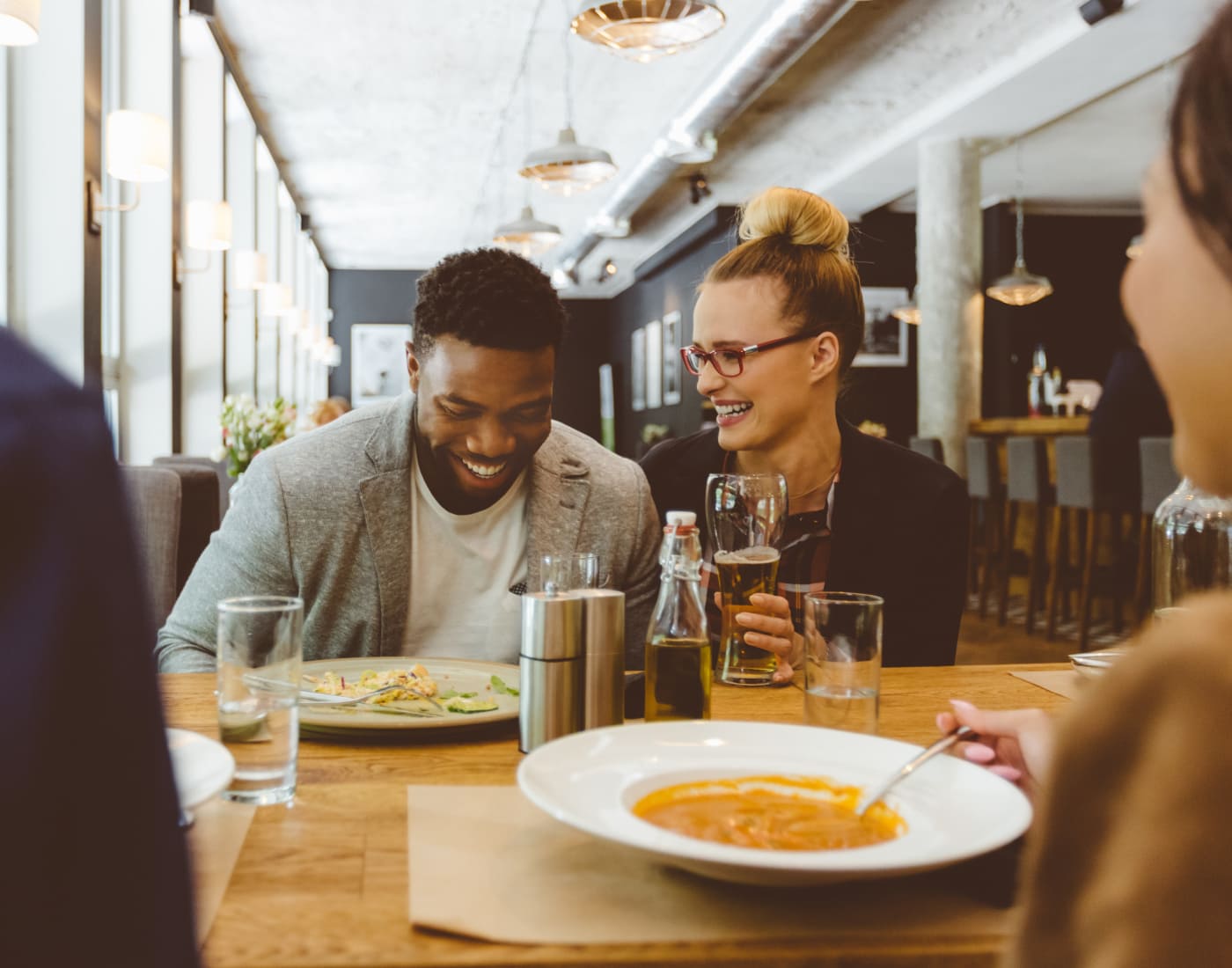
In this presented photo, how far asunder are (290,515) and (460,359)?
0.35m

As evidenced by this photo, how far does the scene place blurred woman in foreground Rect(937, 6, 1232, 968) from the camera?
14.1 inches

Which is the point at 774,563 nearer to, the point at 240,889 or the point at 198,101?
the point at 240,889

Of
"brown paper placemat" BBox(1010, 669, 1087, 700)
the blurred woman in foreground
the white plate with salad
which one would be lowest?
"brown paper placemat" BBox(1010, 669, 1087, 700)

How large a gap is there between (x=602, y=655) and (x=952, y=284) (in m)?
7.52

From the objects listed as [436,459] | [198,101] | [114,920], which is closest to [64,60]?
[198,101]

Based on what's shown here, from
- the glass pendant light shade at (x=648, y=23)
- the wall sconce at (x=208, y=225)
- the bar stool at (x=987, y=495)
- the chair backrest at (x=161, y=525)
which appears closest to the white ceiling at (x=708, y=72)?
the wall sconce at (x=208, y=225)

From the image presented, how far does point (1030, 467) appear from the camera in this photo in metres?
6.02

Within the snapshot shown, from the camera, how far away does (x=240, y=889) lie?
77 centimetres

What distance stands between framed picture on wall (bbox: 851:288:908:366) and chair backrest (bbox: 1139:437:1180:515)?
20.5 feet

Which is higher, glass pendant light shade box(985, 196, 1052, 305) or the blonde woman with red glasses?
glass pendant light shade box(985, 196, 1052, 305)

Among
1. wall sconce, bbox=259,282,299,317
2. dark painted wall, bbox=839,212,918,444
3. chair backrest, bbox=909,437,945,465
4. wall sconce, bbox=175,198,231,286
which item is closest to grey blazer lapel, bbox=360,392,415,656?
wall sconce, bbox=175,198,231,286

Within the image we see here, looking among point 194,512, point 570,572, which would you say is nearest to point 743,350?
point 570,572

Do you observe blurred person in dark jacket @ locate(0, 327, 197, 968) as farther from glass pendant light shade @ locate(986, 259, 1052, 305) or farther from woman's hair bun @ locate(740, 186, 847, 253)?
glass pendant light shade @ locate(986, 259, 1052, 305)

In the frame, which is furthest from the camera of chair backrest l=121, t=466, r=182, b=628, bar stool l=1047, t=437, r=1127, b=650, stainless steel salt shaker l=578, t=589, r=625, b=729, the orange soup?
bar stool l=1047, t=437, r=1127, b=650
